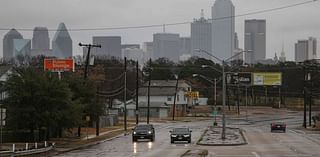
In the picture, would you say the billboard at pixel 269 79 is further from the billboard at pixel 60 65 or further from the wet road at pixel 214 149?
the wet road at pixel 214 149

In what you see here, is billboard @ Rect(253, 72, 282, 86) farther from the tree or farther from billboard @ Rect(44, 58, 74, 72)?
the tree

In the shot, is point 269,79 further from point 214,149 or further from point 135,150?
point 135,150

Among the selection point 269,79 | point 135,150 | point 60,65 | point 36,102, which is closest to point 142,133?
point 36,102

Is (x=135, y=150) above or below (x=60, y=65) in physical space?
below

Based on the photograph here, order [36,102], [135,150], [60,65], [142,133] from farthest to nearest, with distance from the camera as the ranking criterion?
[60,65] < [142,133] < [36,102] < [135,150]

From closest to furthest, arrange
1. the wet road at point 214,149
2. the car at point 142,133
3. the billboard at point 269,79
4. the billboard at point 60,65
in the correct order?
the wet road at point 214,149, the car at point 142,133, the billboard at point 60,65, the billboard at point 269,79

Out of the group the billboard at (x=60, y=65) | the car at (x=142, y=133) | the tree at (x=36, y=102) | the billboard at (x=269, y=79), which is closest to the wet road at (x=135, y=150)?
the car at (x=142, y=133)

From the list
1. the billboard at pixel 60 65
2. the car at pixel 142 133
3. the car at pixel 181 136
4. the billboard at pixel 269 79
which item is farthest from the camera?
the billboard at pixel 269 79

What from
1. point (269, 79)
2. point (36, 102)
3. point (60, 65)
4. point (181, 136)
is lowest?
point (181, 136)

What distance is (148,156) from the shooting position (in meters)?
38.3

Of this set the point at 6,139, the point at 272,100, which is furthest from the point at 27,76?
the point at 272,100

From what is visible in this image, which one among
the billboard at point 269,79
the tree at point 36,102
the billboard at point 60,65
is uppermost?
the billboard at point 60,65

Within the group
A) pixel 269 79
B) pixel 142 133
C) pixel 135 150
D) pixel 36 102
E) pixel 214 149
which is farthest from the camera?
pixel 269 79

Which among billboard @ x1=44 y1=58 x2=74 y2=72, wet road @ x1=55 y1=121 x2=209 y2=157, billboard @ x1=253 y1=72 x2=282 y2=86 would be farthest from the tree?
billboard @ x1=253 y1=72 x2=282 y2=86
